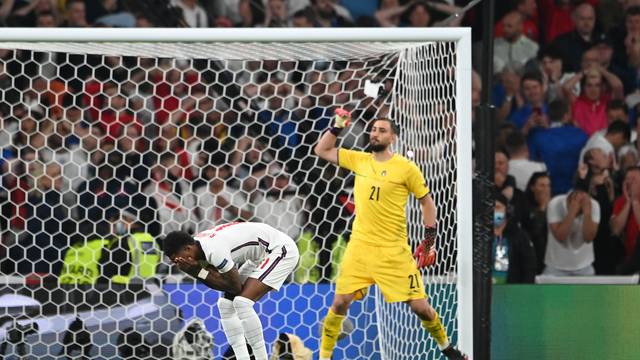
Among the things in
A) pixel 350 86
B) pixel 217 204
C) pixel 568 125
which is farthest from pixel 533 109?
pixel 217 204

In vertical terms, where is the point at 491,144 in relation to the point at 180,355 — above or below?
above

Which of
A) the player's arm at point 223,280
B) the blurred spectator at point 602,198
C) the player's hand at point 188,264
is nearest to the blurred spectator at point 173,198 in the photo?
the player's arm at point 223,280

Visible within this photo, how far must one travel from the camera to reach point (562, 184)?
35.1ft

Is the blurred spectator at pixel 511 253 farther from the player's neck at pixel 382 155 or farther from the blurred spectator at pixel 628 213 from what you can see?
the player's neck at pixel 382 155

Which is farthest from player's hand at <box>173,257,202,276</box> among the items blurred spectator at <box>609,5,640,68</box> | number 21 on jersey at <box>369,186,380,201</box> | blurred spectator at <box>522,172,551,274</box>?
blurred spectator at <box>609,5,640,68</box>

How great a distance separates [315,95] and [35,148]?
1900 mm

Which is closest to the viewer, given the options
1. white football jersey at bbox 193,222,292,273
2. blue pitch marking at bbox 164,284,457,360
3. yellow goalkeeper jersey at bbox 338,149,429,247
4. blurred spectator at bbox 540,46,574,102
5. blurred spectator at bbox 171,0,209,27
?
white football jersey at bbox 193,222,292,273

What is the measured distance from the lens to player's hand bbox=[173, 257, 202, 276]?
23.9 ft

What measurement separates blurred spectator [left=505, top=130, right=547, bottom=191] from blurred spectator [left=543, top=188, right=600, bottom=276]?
0.49 meters

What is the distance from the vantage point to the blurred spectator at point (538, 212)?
9.94 m

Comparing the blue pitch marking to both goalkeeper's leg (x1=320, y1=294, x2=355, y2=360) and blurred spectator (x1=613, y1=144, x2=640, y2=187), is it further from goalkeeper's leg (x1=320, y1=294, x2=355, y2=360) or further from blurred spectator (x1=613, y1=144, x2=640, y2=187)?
blurred spectator (x1=613, y1=144, x2=640, y2=187)

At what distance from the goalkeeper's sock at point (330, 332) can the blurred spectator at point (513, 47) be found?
377cm

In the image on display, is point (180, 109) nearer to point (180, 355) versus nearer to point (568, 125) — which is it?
point (180, 355)

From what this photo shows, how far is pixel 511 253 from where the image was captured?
9.34 metres
